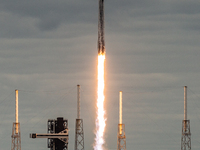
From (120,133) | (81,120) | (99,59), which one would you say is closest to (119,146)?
(120,133)

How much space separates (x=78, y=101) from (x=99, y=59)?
826 inches

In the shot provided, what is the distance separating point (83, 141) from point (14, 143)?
22231mm

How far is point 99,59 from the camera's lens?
160375mm

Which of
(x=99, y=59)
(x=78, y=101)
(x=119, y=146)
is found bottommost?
(x=119, y=146)

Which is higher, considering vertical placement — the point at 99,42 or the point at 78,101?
the point at 99,42

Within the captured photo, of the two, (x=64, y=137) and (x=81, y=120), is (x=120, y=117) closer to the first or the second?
(x=81, y=120)

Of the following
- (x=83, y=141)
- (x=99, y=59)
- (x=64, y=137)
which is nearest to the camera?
(x=99, y=59)

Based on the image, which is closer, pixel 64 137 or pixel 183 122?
pixel 183 122

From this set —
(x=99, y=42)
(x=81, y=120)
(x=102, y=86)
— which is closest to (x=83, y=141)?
(x=81, y=120)

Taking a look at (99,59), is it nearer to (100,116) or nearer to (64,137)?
(100,116)

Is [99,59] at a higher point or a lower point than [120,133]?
higher

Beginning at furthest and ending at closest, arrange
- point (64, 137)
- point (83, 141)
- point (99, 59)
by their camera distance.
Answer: point (64, 137) → point (83, 141) → point (99, 59)

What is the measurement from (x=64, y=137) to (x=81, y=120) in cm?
2474

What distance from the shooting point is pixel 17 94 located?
176 meters
